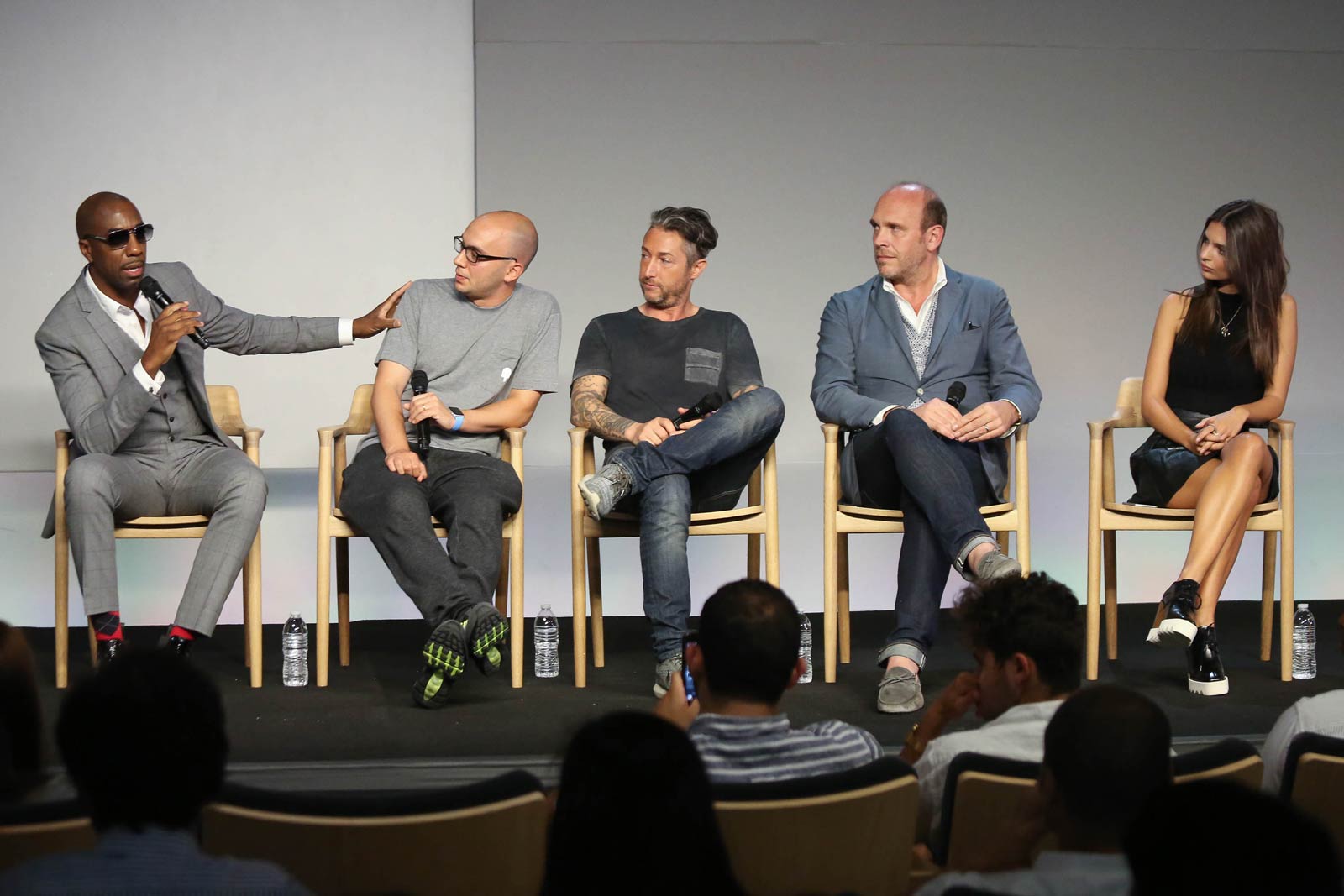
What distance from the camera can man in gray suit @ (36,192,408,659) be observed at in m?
3.40

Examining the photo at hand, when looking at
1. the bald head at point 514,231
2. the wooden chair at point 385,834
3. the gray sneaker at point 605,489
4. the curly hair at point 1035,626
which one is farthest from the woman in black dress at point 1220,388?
the wooden chair at point 385,834

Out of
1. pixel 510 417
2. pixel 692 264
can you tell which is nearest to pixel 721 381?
pixel 692 264

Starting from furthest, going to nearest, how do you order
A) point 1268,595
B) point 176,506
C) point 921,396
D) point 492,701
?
point 1268,595
point 921,396
point 176,506
point 492,701

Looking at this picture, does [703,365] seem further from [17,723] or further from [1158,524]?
[17,723]

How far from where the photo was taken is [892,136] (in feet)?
18.5

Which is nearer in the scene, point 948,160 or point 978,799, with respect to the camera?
point 978,799

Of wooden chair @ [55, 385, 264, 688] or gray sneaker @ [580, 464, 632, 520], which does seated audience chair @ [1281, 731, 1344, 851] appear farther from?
wooden chair @ [55, 385, 264, 688]

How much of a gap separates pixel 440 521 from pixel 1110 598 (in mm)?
1817

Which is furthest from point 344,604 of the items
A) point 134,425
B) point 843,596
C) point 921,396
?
point 921,396

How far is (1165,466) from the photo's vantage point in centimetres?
377

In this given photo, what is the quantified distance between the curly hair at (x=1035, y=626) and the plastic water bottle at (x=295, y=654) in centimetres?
193

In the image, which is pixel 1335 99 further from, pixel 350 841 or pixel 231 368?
Answer: pixel 350 841

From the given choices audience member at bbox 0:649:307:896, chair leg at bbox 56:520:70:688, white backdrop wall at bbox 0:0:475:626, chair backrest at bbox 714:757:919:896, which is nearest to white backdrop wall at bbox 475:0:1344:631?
white backdrop wall at bbox 0:0:475:626

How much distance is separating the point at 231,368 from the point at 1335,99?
450 cm
